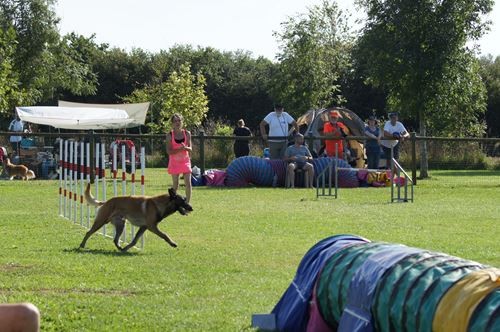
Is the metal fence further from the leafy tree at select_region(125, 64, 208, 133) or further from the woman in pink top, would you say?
the leafy tree at select_region(125, 64, 208, 133)

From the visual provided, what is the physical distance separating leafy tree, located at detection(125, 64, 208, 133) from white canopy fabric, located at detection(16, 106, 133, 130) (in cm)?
1753

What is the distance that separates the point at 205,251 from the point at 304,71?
140 ft

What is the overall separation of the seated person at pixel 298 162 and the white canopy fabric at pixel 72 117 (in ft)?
38.6

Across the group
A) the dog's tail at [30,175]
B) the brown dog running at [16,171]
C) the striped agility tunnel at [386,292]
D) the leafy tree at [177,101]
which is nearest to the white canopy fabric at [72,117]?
the dog's tail at [30,175]

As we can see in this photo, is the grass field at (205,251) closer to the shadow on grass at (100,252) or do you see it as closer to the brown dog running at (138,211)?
the shadow on grass at (100,252)

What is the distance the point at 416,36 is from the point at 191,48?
5164 cm

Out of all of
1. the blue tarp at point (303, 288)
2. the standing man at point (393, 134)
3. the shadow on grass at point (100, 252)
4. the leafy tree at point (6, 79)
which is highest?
the leafy tree at point (6, 79)

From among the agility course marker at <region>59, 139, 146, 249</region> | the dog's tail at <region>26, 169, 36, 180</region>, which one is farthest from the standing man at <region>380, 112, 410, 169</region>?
the agility course marker at <region>59, 139, 146, 249</region>

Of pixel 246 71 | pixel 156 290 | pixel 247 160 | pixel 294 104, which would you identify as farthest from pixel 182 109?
pixel 156 290

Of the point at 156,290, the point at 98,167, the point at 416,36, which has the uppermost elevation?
the point at 416,36

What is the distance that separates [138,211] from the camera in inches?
523

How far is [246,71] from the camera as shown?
78875 millimetres

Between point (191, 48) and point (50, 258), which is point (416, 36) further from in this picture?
point (191, 48)

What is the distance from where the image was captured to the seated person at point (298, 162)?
27188 mm
